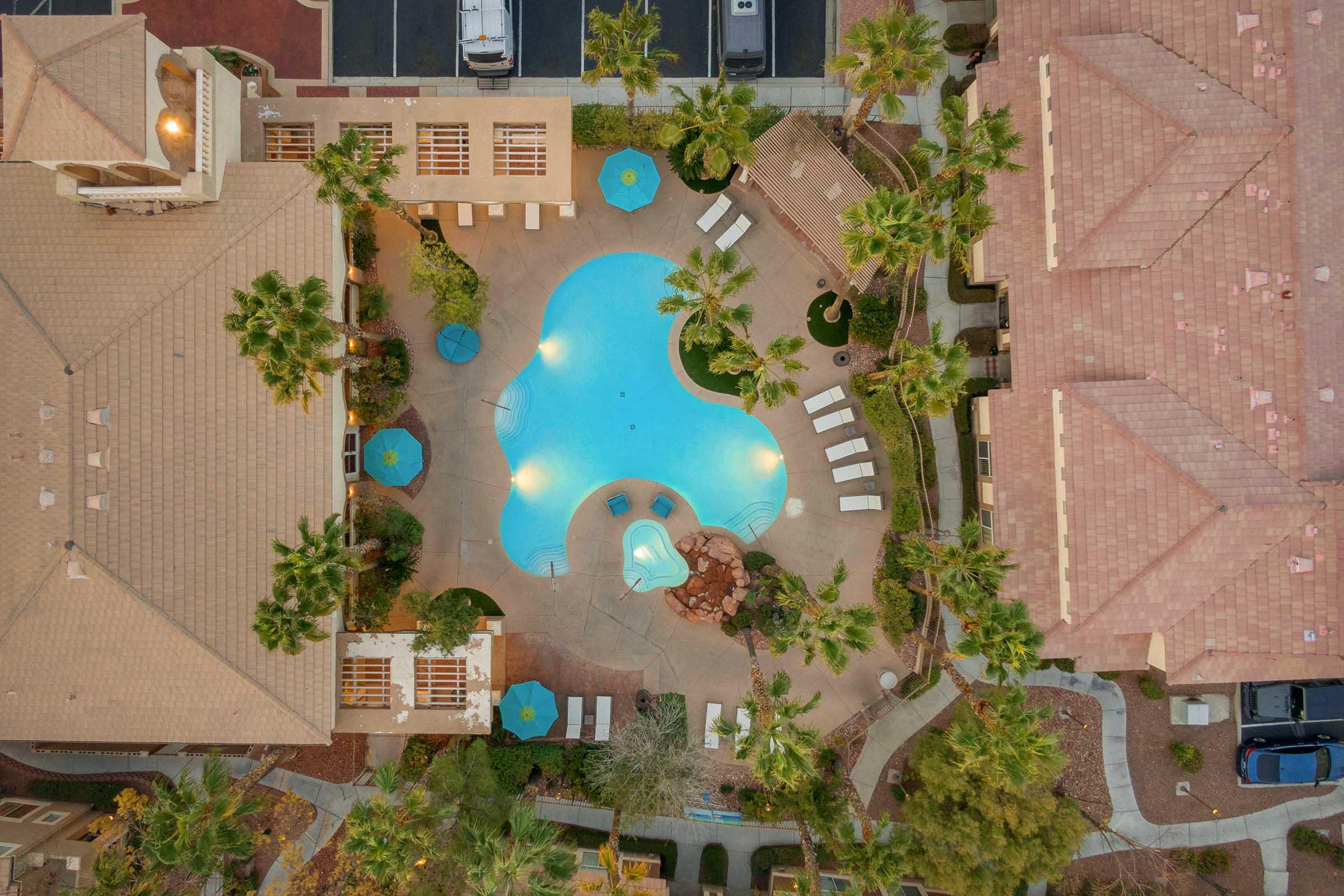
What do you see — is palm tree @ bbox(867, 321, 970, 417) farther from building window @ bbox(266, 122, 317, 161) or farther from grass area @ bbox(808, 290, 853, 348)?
building window @ bbox(266, 122, 317, 161)

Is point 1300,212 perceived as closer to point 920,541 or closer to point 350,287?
point 920,541

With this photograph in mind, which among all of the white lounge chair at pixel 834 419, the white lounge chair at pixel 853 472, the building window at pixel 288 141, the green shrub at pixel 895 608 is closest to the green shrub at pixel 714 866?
the green shrub at pixel 895 608

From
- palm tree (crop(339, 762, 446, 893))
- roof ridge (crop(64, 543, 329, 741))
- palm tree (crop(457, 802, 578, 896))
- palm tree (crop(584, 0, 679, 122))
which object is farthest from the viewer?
roof ridge (crop(64, 543, 329, 741))

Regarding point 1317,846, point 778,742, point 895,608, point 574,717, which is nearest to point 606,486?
point 574,717

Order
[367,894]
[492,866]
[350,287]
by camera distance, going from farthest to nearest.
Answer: [350,287] → [367,894] → [492,866]

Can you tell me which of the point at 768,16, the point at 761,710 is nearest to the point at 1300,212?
the point at 768,16

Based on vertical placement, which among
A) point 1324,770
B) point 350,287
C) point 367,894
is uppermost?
point 350,287

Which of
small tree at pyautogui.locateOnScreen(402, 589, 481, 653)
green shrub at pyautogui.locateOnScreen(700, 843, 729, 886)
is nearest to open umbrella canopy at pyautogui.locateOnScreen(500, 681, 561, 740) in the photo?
small tree at pyautogui.locateOnScreen(402, 589, 481, 653)
